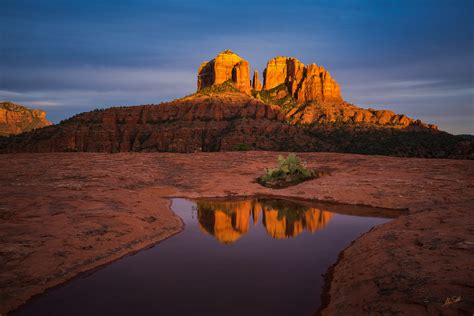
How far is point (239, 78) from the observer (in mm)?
147500

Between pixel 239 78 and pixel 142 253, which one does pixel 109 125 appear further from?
pixel 142 253

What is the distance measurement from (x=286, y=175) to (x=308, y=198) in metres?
5.52

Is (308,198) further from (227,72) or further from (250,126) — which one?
(227,72)

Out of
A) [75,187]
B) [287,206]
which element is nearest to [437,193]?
[287,206]

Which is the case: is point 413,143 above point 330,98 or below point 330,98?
below

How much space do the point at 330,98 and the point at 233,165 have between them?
12807cm

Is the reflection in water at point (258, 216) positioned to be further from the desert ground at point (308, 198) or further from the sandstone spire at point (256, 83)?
the sandstone spire at point (256, 83)

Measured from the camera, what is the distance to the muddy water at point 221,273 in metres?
6.21

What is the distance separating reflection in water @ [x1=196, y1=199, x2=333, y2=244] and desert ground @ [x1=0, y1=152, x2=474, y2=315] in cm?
162

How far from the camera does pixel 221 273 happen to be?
7730 millimetres

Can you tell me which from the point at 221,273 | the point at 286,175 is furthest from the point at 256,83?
the point at 221,273

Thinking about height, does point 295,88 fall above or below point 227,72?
below

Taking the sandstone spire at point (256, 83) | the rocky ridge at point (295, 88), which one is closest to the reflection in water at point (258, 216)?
the rocky ridge at point (295, 88)

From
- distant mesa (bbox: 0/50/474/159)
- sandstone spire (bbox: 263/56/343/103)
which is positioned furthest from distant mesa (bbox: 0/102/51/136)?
sandstone spire (bbox: 263/56/343/103)
